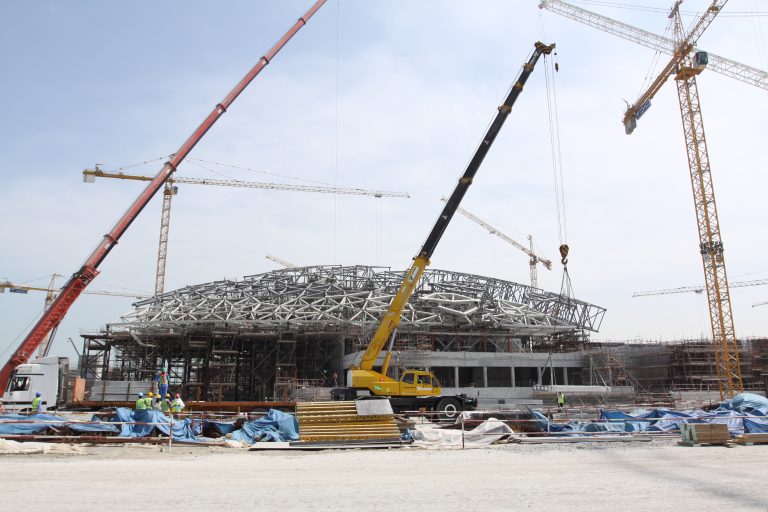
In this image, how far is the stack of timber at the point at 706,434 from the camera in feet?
58.2

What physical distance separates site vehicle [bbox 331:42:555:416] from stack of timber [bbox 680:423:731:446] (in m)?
9.08

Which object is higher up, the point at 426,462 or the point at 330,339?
the point at 330,339

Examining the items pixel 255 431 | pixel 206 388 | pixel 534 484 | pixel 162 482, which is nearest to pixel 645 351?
pixel 206 388

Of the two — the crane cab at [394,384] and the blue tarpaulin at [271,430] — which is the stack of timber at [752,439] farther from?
the blue tarpaulin at [271,430]

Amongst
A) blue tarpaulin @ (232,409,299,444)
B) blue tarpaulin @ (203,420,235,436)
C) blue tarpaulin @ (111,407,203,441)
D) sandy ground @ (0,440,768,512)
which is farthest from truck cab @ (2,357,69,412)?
sandy ground @ (0,440,768,512)

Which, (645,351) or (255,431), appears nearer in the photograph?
(255,431)

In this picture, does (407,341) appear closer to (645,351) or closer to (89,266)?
(645,351)

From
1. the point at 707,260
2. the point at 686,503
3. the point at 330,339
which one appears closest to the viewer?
the point at 686,503

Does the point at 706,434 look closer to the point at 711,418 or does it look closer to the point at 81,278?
the point at 711,418

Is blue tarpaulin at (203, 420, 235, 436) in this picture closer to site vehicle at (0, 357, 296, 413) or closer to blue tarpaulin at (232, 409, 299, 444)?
blue tarpaulin at (232, 409, 299, 444)

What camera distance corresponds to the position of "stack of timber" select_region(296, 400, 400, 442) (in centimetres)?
1827

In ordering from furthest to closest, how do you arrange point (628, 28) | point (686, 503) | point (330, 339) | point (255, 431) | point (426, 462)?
1. point (628, 28)
2. point (330, 339)
3. point (255, 431)
4. point (426, 462)
5. point (686, 503)

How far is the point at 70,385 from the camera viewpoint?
42.7 metres

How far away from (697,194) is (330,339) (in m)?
33.5
